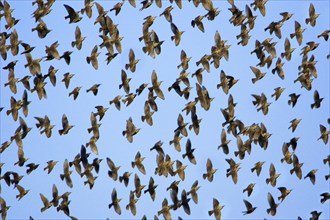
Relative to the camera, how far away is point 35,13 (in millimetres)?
46938

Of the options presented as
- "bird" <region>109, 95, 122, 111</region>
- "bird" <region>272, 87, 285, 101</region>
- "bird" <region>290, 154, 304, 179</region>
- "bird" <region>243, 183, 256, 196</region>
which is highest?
"bird" <region>272, 87, 285, 101</region>

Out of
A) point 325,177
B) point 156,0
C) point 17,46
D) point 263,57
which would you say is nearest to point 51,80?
point 17,46

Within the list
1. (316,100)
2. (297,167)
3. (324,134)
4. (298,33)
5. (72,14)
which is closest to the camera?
(72,14)

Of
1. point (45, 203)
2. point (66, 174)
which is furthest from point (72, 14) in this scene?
point (45, 203)

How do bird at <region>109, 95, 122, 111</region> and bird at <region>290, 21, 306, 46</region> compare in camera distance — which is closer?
bird at <region>109, 95, 122, 111</region>

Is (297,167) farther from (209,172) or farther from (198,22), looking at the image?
(198,22)

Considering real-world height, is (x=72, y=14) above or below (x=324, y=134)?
above

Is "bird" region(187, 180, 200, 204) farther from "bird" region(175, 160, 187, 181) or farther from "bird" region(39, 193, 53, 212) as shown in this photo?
"bird" region(39, 193, 53, 212)

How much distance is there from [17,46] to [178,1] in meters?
6.20

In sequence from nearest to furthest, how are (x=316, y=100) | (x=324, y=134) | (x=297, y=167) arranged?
(x=297, y=167)
(x=316, y=100)
(x=324, y=134)

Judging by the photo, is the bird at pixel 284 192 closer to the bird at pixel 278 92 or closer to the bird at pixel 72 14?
the bird at pixel 278 92

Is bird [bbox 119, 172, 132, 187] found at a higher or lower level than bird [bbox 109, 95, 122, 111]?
lower

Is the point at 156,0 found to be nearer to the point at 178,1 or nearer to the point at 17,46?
the point at 178,1

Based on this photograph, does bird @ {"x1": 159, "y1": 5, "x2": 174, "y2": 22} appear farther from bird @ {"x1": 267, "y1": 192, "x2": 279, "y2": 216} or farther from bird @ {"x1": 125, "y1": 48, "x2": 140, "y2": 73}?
bird @ {"x1": 267, "y1": 192, "x2": 279, "y2": 216}
